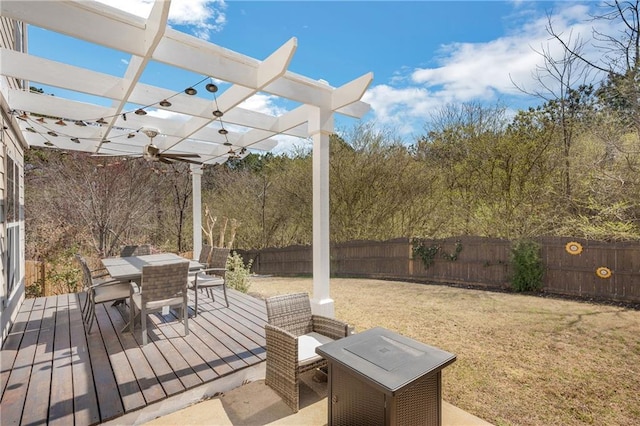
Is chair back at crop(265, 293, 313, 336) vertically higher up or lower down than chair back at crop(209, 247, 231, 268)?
lower down

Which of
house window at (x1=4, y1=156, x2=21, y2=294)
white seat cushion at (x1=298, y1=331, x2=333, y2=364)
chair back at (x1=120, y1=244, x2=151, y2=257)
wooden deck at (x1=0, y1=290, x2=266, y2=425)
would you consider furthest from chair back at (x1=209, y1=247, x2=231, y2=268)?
white seat cushion at (x1=298, y1=331, x2=333, y2=364)

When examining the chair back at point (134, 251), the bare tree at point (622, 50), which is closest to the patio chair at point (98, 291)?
the chair back at point (134, 251)

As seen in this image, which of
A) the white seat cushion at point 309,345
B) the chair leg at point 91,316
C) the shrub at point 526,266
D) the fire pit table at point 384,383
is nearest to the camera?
the fire pit table at point 384,383

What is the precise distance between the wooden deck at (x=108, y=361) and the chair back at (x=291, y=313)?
1.49 ft

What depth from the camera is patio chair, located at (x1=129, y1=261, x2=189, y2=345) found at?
3.24 metres

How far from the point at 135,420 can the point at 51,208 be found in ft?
26.5

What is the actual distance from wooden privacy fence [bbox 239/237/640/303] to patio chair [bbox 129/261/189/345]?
22.2 feet

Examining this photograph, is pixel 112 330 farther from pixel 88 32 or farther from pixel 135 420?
pixel 88 32

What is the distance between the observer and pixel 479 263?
764 cm

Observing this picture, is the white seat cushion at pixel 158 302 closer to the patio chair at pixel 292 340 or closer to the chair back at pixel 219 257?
the patio chair at pixel 292 340

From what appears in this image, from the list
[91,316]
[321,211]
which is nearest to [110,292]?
[91,316]

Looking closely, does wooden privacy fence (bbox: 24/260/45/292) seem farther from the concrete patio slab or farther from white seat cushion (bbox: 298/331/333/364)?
white seat cushion (bbox: 298/331/333/364)

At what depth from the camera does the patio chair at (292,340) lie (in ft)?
7.75

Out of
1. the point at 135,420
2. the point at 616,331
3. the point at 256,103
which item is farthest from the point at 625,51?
the point at 135,420
